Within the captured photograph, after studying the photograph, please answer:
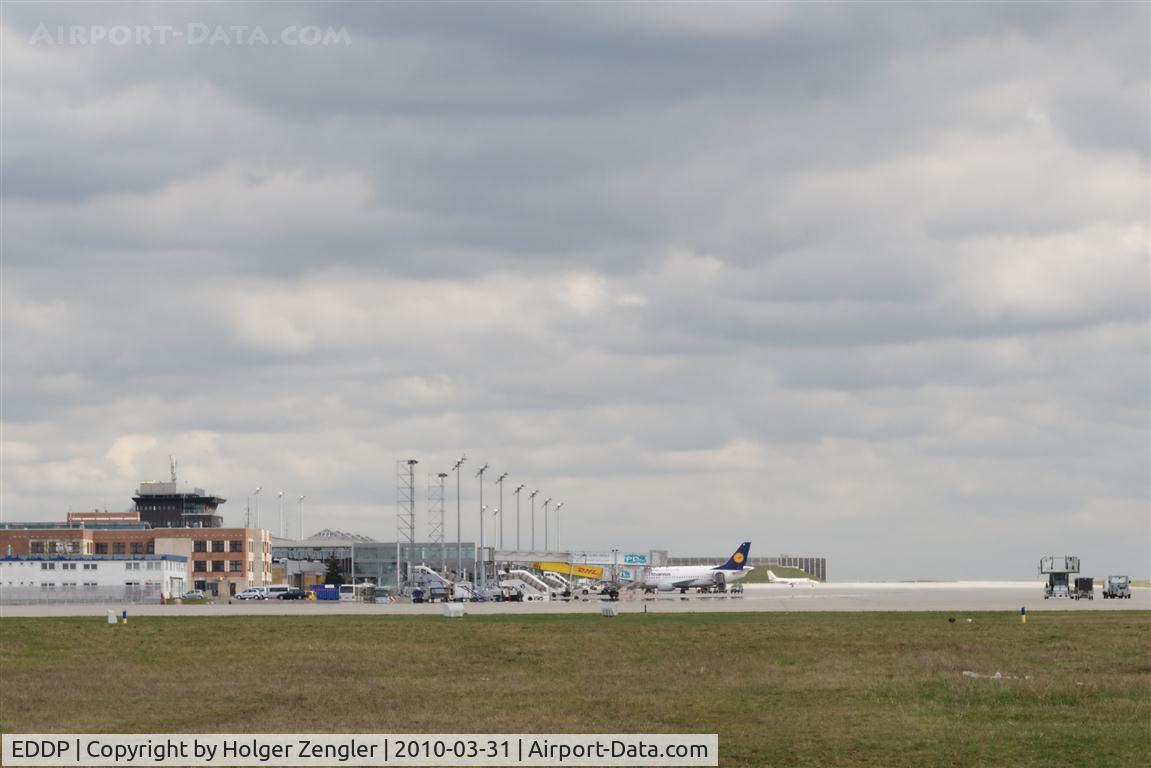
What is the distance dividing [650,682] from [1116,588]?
379 ft

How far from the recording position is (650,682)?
60.0 metres

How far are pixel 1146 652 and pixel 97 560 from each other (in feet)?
424

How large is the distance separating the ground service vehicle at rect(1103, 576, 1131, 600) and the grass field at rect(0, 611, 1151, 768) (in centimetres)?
6032

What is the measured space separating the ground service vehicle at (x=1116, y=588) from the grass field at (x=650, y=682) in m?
60.3

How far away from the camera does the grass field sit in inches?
1684

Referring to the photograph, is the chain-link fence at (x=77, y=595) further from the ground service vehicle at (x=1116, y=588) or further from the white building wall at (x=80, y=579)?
the ground service vehicle at (x=1116, y=588)

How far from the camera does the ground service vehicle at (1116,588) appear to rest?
15888 cm

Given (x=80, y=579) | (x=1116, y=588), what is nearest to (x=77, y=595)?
(x=80, y=579)

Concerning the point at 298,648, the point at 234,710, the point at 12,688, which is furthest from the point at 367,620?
the point at 234,710

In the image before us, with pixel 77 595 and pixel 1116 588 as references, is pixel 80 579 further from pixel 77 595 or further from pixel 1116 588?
pixel 1116 588

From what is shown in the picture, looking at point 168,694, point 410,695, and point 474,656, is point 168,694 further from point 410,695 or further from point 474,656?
point 474,656

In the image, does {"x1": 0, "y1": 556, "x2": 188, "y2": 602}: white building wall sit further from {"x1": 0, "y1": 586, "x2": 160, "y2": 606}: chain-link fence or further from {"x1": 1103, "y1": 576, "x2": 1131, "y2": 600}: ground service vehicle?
{"x1": 1103, "y1": 576, "x2": 1131, "y2": 600}: ground service vehicle

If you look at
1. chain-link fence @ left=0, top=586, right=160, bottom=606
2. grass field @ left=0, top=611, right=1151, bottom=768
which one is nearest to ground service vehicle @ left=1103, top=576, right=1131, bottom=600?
grass field @ left=0, top=611, right=1151, bottom=768

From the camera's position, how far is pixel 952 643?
78.1 metres
